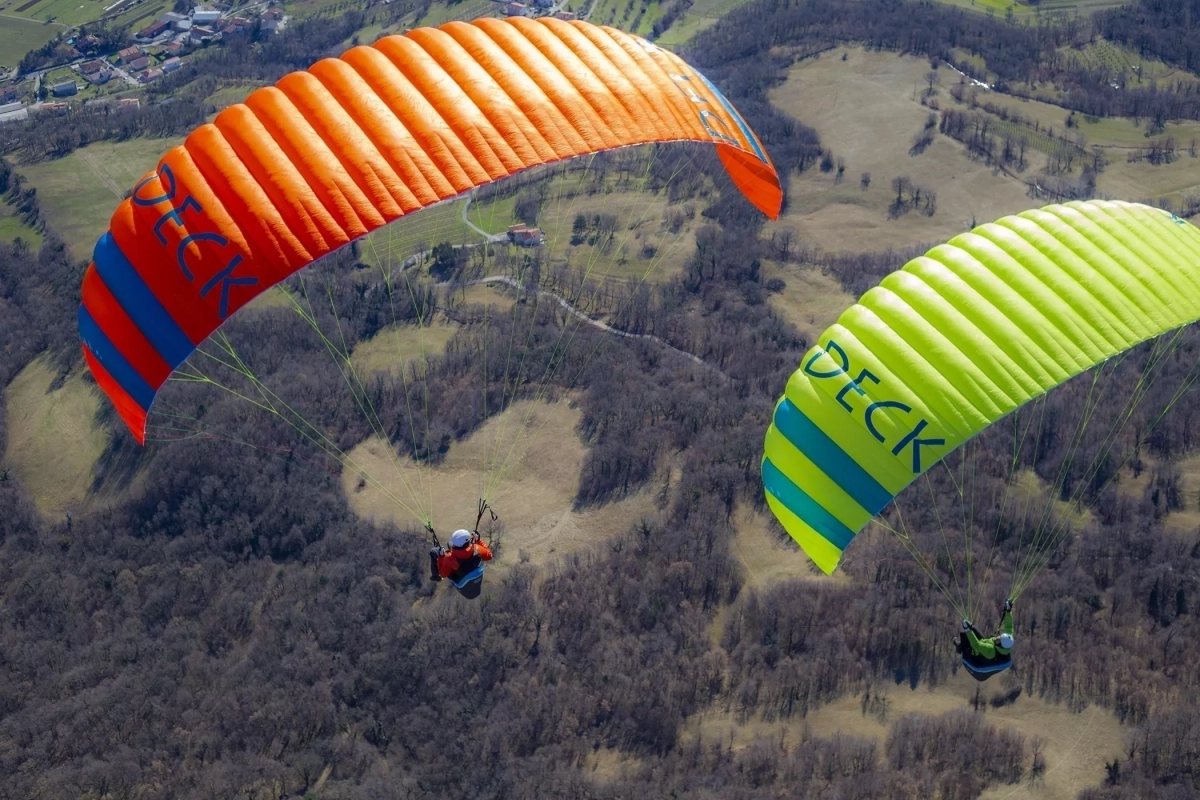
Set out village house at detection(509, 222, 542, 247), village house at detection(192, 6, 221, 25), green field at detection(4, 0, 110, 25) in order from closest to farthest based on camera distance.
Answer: village house at detection(509, 222, 542, 247) < village house at detection(192, 6, 221, 25) < green field at detection(4, 0, 110, 25)

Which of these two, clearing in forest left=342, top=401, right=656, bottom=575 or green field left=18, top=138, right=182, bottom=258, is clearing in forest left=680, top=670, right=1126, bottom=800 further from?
green field left=18, top=138, right=182, bottom=258

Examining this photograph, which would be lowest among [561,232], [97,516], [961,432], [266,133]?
[561,232]

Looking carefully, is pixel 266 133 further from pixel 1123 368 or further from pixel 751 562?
pixel 1123 368

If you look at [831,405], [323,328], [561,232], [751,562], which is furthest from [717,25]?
[831,405]

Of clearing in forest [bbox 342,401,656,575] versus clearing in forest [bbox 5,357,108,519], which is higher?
clearing in forest [bbox 5,357,108,519]

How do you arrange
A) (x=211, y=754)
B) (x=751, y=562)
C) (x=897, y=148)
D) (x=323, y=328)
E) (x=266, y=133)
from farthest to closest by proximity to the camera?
(x=897, y=148) → (x=323, y=328) → (x=751, y=562) → (x=211, y=754) → (x=266, y=133)

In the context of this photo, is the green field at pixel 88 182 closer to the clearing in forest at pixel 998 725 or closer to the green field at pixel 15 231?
the green field at pixel 15 231

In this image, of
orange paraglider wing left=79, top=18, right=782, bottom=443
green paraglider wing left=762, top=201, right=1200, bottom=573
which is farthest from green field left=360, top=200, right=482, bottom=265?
green paraglider wing left=762, top=201, right=1200, bottom=573
